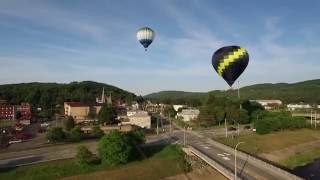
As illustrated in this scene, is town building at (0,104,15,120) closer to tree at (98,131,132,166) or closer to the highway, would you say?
the highway

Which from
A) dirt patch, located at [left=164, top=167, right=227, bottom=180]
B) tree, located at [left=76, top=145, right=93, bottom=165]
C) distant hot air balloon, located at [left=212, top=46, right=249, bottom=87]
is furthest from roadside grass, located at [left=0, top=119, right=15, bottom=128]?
distant hot air balloon, located at [left=212, top=46, right=249, bottom=87]

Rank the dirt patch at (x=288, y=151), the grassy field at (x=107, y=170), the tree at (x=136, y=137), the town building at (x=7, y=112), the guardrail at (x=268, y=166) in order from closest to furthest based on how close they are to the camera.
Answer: the guardrail at (x=268, y=166)
the grassy field at (x=107, y=170)
the tree at (x=136, y=137)
the dirt patch at (x=288, y=151)
the town building at (x=7, y=112)

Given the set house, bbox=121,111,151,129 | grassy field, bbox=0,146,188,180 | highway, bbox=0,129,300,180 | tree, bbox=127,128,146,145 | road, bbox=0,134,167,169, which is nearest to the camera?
highway, bbox=0,129,300,180

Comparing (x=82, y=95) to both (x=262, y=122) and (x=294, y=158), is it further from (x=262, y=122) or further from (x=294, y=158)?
(x=294, y=158)

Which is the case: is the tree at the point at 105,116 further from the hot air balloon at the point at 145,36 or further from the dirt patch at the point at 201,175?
the dirt patch at the point at 201,175

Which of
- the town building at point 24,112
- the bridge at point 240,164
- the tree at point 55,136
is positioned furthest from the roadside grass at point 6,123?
the bridge at point 240,164

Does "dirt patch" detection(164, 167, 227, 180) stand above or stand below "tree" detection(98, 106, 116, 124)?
below
